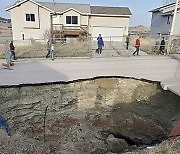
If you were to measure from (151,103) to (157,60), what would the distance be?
5.52 metres

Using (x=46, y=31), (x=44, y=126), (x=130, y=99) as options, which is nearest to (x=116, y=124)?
(x=130, y=99)

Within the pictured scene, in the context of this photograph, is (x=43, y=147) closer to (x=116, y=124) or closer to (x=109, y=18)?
(x=116, y=124)

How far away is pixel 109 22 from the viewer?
1170 inches

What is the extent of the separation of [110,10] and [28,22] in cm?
1196

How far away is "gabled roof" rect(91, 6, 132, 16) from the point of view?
96.3ft

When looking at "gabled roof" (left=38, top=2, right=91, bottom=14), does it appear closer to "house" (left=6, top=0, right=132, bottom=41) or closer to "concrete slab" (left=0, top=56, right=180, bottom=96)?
"house" (left=6, top=0, right=132, bottom=41)

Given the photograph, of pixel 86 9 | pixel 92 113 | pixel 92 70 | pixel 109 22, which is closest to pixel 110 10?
pixel 109 22

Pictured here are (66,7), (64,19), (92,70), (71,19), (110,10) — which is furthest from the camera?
(110,10)

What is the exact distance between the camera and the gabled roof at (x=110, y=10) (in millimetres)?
29342

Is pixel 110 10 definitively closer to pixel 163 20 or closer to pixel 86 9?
pixel 86 9

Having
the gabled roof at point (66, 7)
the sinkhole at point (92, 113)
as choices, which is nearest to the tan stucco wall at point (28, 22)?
the gabled roof at point (66, 7)

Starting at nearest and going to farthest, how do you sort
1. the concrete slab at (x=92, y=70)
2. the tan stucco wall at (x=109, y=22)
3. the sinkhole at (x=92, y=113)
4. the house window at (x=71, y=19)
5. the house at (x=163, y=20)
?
the sinkhole at (x=92, y=113) < the concrete slab at (x=92, y=70) < the house at (x=163, y=20) < the house window at (x=71, y=19) < the tan stucco wall at (x=109, y=22)

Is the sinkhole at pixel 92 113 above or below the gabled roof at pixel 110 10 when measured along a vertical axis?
below

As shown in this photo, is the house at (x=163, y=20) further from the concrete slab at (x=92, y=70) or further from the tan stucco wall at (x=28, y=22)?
the tan stucco wall at (x=28, y=22)
